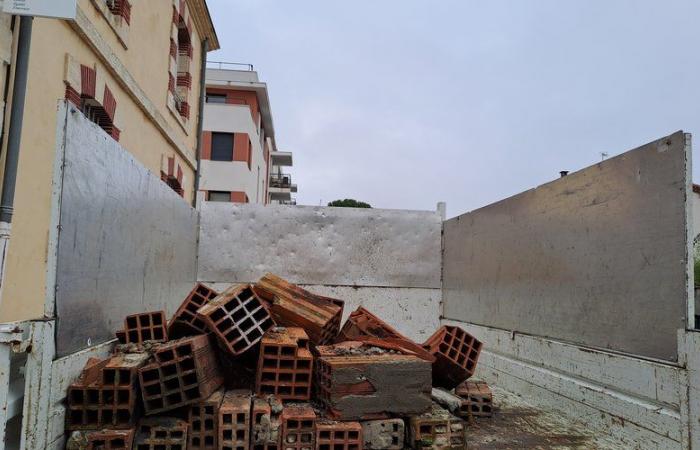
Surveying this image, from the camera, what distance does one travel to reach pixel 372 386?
3.48 m

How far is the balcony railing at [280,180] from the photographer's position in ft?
126

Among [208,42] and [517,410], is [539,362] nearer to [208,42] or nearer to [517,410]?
[517,410]

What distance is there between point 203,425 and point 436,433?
159cm

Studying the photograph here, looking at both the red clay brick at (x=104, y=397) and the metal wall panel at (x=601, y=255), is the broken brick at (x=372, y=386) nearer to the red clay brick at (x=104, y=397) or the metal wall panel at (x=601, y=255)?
the red clay brick at (x=104, y=397)

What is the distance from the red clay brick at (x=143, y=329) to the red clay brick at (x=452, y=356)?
7.72 ft

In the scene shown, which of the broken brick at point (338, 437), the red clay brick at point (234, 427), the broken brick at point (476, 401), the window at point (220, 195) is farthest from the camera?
the window at point (220, 195)

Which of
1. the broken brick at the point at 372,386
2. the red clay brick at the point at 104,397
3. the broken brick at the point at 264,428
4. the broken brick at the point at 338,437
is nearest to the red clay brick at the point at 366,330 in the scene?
the broken brick at the point at 372,386

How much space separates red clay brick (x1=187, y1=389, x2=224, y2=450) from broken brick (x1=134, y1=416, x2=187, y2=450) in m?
0.08

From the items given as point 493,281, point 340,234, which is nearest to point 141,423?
point 493,281

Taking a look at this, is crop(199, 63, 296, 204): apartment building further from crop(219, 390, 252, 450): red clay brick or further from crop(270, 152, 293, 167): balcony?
crop(219, 390, 252, 450): red clay brick

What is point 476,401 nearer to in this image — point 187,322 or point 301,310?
point 301,310

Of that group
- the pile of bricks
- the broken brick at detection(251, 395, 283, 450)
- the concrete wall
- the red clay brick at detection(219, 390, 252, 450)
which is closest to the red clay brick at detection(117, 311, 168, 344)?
the pile of bricks

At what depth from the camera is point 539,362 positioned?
4926 millimetres

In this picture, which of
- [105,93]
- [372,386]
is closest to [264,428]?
[372,386]
